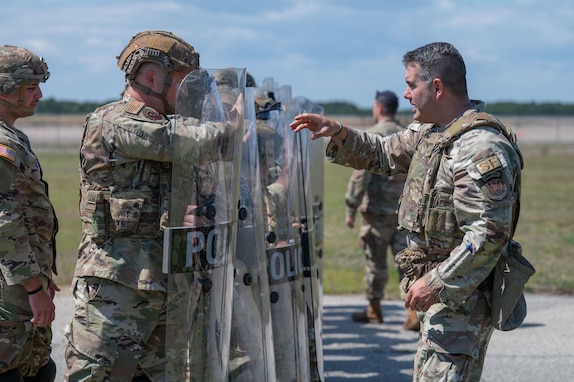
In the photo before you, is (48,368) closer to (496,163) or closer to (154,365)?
(154,365)

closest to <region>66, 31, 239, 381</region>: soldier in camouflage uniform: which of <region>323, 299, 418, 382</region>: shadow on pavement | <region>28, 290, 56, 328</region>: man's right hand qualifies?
<region>28, 290, 56, 328</region>: man's right hand

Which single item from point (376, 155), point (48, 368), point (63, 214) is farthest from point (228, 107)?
point (63, 214)

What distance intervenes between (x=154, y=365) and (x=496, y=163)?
79.6 inches

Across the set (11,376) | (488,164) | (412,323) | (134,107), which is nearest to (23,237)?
(11,376)

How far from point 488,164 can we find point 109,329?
6.64 feet

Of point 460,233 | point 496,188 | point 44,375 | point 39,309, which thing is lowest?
point 44,375

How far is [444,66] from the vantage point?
4297 millimetres

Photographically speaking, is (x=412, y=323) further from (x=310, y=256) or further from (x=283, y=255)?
(x=283, y=255)

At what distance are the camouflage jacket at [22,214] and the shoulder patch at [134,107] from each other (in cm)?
68

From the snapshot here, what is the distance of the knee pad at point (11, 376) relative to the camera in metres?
4.51

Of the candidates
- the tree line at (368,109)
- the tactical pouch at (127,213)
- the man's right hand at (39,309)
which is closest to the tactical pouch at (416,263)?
the tactical pouch at (127,213)

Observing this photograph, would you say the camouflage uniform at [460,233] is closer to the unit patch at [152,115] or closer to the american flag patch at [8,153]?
the unit patch at [152,115]

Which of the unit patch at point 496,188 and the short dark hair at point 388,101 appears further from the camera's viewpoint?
the short dark hair at point 388,101

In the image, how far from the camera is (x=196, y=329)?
4.28 meters
